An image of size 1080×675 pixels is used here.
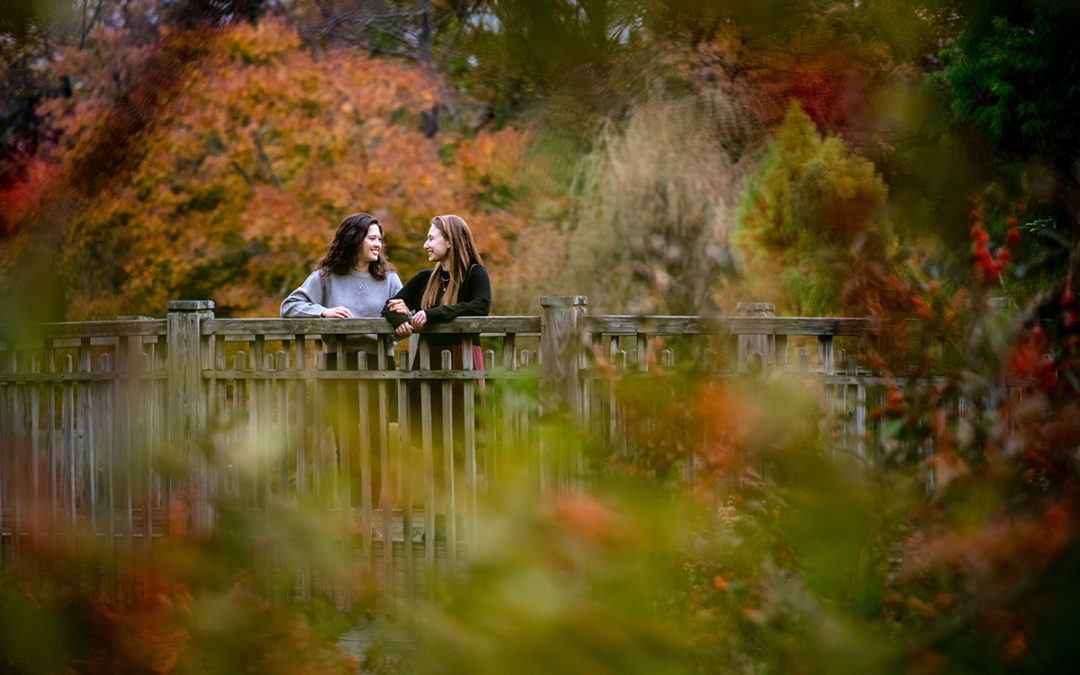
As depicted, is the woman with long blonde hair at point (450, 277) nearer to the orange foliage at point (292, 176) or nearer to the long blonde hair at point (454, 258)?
the long blonde hair at point (454, 258)

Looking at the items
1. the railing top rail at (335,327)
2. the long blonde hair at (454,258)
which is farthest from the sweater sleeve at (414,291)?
the railing top rail at (335,327)

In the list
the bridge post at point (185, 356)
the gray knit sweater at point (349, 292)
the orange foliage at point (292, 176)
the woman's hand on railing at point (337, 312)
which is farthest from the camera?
the orange foliage at point (292, 176)

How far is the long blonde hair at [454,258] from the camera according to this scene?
5.38 m

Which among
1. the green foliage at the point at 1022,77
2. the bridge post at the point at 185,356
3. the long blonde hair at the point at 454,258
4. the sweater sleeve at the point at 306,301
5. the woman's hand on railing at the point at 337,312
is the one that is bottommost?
the bridge post at the point at 185,356

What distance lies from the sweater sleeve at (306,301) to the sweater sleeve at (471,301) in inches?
28.3

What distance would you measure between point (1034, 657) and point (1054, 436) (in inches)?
15.3

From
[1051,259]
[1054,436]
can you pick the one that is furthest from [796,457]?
[1051,259]

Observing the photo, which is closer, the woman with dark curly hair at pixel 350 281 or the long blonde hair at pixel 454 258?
the long blonde hair at pixel 454 258

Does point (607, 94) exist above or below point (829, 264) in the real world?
above

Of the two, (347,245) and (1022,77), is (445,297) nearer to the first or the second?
(347,245)

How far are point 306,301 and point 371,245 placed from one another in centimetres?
42

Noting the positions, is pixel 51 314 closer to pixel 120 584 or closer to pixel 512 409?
pixel 120 584

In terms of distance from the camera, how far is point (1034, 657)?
2.46 feet

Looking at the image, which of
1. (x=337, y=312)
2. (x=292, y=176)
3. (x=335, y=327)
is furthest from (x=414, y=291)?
(x=292, y=176)
